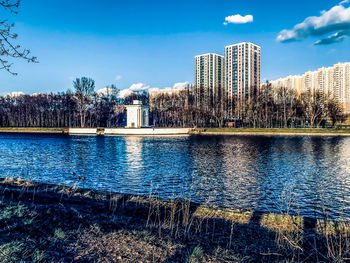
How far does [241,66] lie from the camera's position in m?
158

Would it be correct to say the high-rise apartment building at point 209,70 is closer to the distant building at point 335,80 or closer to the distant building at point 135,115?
the distant building at point 335,80

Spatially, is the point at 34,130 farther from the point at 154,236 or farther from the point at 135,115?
the point at 154,236

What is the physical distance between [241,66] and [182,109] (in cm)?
8177

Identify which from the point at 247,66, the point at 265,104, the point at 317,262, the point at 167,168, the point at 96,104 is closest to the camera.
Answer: the point at 317,262

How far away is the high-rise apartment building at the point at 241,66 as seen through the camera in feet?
517

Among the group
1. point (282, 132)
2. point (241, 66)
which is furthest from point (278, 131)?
point (241, 66)

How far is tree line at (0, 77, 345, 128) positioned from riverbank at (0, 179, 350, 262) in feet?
258

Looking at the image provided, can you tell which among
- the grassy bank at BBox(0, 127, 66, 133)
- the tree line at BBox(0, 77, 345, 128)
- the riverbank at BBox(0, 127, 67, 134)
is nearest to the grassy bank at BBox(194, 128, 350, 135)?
Result: the tree line at BBox(0, 77, 345, 128)

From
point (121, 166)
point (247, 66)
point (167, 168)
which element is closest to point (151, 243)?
point (167, 168)

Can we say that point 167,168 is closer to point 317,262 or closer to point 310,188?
point 310,188

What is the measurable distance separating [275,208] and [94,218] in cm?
787

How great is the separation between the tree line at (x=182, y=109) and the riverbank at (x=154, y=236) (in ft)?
258

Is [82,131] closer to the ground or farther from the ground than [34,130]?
closer to the ground

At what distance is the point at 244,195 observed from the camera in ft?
43.0
